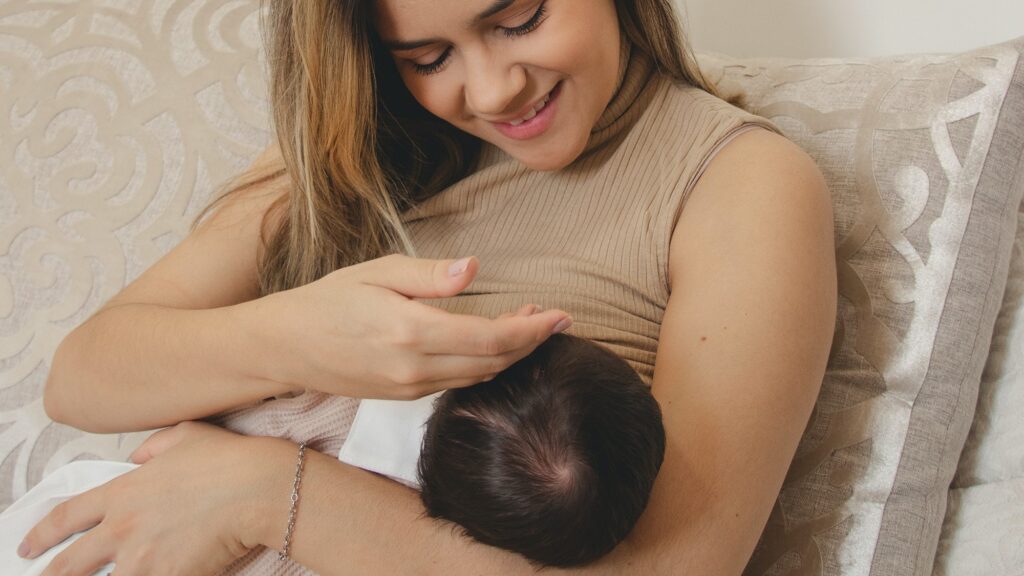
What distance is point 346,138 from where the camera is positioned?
129 centimetres

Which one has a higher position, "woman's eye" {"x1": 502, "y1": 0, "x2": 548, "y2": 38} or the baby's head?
"woman's eye" {"x1": 502, "y1": 0, "x2": 548, "y2": 38}

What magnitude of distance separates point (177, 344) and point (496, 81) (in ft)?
1.68

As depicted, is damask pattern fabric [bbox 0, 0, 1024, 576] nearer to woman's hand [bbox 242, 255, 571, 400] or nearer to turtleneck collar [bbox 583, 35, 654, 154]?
turtleneck collar [bbox 583, 35, 654, 154]

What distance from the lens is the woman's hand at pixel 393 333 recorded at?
82 centimetres

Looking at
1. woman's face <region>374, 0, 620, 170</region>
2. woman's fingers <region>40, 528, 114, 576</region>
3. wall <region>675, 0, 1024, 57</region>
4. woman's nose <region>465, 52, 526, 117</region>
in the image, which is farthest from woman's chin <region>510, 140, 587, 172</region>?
woman's fingers <region>40, 528, 114, 576</region>

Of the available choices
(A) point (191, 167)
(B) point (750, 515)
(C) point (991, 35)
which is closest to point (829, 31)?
(C) point (991, 35)

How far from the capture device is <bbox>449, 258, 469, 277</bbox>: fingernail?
0.81m

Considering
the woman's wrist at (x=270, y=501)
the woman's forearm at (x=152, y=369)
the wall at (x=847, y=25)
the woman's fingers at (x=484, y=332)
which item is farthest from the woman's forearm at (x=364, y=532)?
the wall at (x=847, y=25)

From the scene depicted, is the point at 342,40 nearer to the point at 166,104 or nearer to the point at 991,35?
the point at 166,104

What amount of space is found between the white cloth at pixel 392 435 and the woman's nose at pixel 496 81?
0.35 metres

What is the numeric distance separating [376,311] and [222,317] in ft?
1.05

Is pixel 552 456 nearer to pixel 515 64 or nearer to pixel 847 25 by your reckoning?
pixel 515 64

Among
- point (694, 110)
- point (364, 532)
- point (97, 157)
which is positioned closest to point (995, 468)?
point (694, 110)

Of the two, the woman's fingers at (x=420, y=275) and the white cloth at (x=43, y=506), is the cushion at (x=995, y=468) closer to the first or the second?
the woman's fingers at (x=420, y=275)
